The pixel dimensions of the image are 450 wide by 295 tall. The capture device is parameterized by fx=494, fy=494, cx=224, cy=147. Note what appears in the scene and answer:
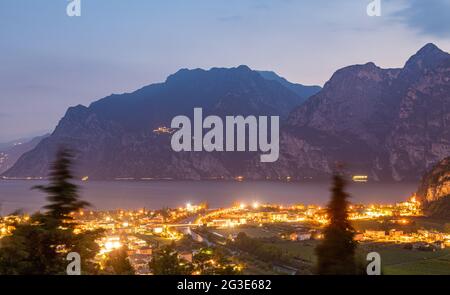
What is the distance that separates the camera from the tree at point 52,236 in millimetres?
9031

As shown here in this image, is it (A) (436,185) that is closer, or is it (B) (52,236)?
(B) (52,236)

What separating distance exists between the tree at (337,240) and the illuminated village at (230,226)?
36.0 ft

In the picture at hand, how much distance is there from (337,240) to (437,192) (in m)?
71.8

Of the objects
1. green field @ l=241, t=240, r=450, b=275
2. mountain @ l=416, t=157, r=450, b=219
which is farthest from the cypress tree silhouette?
mountain @ l=416, t=157, r=450, b=219

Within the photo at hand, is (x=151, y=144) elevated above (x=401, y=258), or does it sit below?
above

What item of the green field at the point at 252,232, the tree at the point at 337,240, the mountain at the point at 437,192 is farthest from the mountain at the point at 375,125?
the tree at the point at 337,240

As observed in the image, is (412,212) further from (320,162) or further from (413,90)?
(413,90)

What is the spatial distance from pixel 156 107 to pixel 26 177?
5385cm

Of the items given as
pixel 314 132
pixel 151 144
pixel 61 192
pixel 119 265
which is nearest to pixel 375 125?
pixel 314 132

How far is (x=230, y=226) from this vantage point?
175 feet

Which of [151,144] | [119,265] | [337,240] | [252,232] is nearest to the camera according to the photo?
[337,240]

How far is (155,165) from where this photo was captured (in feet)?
637

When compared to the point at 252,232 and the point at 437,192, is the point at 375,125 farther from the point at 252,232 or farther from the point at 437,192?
the point at 252,232

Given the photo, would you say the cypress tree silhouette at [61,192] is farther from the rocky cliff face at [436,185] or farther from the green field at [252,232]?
the rocky cliff face at [436,185]
